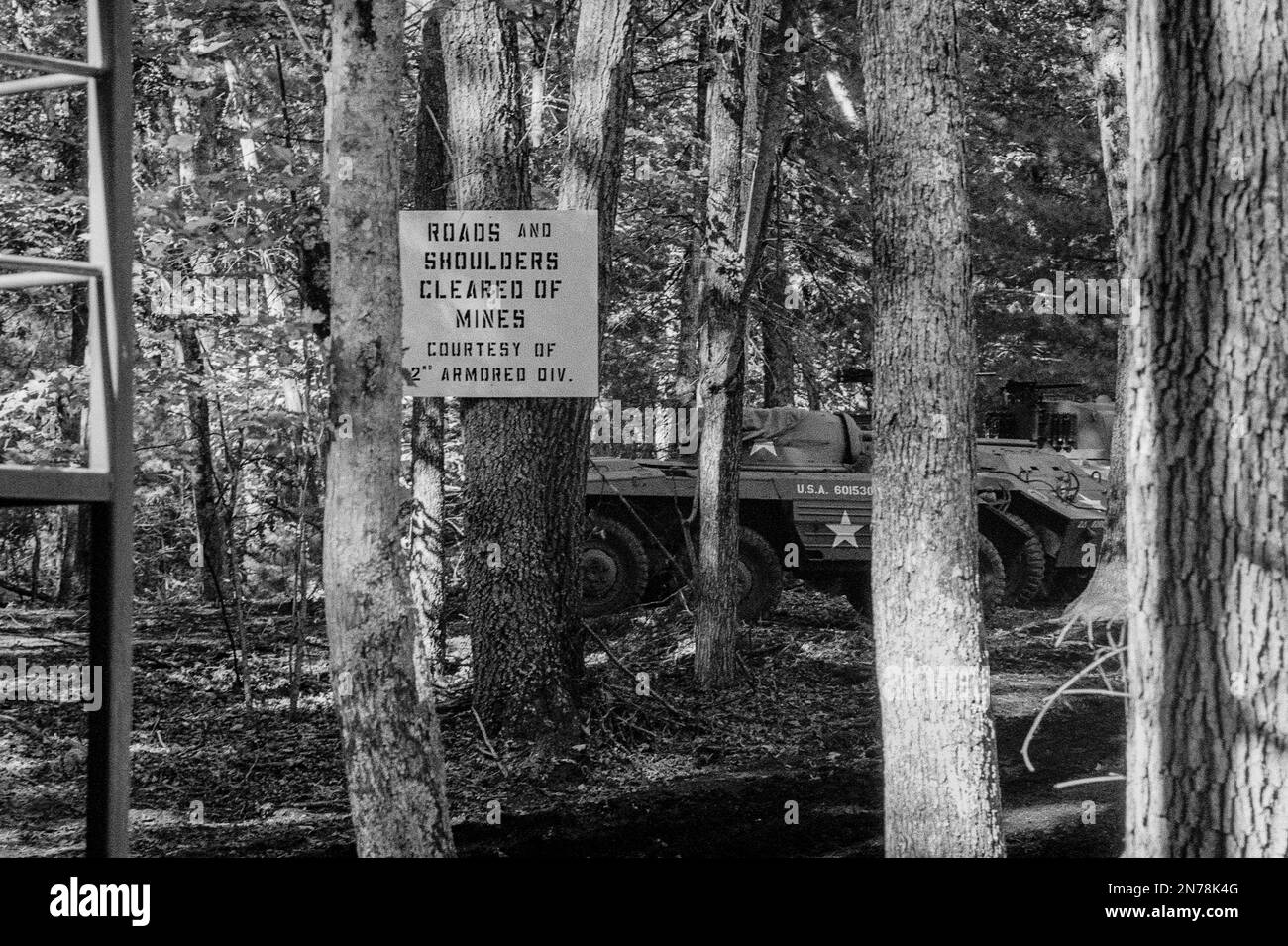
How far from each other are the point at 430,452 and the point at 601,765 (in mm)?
3141

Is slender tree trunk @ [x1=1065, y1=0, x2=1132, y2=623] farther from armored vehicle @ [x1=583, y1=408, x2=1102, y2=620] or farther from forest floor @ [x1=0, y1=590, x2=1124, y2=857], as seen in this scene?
armored vehicle @ [x1=583, y1=408, x2=1102, y2=620]

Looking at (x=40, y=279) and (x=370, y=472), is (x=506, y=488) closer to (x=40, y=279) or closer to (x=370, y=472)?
(x=370, y=472)

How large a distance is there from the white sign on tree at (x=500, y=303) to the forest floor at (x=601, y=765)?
206 cm

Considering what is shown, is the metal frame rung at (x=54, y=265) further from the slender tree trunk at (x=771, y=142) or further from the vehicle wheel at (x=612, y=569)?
the vehicle wheel at (x=612, y=569)

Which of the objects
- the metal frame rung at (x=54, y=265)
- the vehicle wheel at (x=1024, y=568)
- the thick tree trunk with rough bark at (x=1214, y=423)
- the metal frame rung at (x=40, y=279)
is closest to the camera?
the thick tree trunk with rough bark at (x=1214, y=423)

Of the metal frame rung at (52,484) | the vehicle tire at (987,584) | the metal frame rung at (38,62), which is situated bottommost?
the vehicle tire at (987,584)

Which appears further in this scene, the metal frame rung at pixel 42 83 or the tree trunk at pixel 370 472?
the tree trunk at pixel 370 472

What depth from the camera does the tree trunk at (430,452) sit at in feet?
33.0

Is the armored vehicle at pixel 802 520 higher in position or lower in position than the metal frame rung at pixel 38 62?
lower

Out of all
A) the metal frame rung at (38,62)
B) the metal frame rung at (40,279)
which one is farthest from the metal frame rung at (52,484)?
the metal frame rung at (38,62)

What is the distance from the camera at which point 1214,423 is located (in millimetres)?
3797

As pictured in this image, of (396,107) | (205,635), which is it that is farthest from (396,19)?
(205,635)

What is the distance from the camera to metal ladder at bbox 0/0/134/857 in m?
4.37

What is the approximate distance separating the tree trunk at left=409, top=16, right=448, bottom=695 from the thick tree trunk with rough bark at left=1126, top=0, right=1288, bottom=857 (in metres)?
6.35
